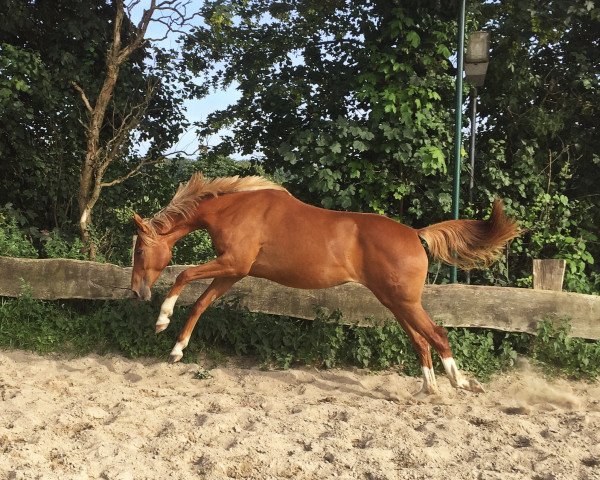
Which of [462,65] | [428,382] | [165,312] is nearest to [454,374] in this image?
[428,382]

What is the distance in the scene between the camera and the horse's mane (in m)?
5.19

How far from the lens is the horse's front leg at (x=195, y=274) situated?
4.88 metres

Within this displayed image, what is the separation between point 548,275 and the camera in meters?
6.13

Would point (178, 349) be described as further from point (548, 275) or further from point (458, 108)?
point (458, 108)

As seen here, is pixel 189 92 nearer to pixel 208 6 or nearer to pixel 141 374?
pixel 208 6

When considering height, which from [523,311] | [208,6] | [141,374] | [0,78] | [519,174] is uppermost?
[208,6]

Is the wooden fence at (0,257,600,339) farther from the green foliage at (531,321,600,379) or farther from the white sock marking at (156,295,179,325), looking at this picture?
the white sock marking at (156,295,179,325)

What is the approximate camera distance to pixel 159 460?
129 inches

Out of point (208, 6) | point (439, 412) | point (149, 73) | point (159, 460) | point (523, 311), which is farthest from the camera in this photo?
point (149, 73)

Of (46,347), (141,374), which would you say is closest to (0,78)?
(46,347)

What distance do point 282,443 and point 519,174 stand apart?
18.5 ft

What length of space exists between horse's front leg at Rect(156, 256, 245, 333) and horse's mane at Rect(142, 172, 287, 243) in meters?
0.48

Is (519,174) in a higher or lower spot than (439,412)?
higher

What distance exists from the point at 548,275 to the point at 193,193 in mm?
3761
